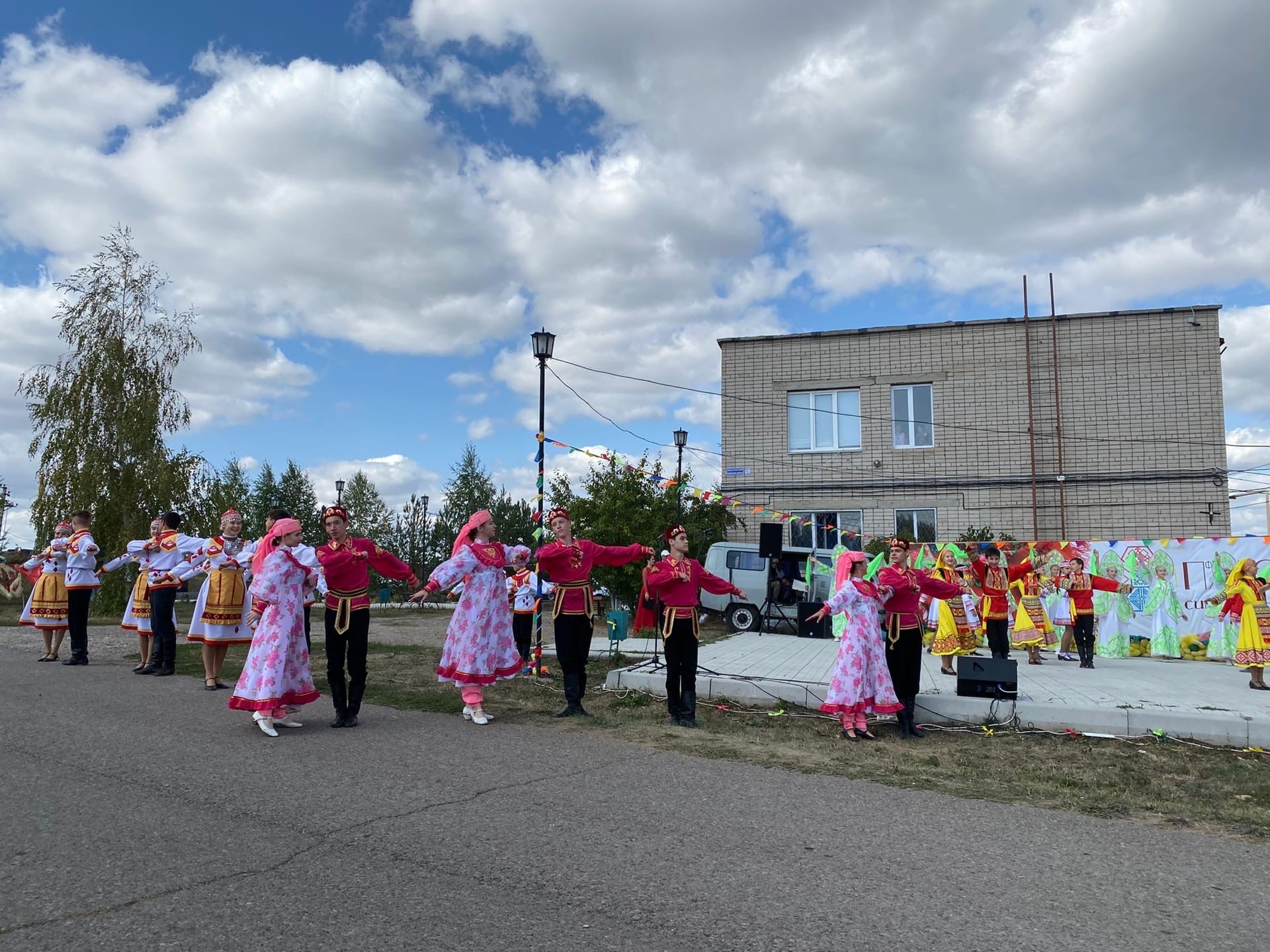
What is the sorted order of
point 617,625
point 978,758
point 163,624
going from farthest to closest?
point 617,625 → point 163,624 → point 978,758

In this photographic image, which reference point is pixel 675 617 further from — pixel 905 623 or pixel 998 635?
pixel 998 635

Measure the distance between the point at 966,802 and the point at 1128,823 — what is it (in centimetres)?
90

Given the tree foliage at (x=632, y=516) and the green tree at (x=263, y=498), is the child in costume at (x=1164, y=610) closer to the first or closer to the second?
the tree foliage at (x=632, y=516)

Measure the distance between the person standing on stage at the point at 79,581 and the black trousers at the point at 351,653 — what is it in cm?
643

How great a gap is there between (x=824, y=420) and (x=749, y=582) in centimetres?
470

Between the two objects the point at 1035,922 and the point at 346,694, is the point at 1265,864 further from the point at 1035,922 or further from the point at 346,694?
the point at 346,694

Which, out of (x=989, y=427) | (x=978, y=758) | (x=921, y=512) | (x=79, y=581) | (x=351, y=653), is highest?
(x=989, y=427)

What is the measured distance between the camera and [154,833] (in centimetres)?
453

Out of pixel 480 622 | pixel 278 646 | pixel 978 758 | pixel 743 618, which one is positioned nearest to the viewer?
pixel 978 758

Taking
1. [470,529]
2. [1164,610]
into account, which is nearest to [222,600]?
[470,529]

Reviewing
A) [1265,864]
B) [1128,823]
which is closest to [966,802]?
[1128,823]

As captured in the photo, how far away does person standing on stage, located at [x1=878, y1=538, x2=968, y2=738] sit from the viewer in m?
8.14

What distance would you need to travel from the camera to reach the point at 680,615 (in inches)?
335

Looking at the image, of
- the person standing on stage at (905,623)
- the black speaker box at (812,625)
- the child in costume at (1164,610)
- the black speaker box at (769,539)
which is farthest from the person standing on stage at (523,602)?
the child in costume at (1164,610)
